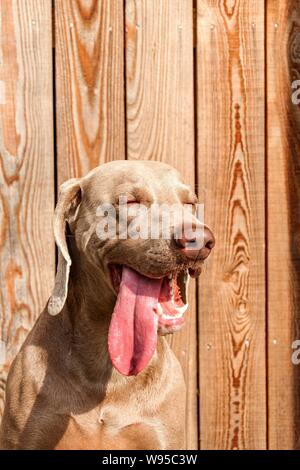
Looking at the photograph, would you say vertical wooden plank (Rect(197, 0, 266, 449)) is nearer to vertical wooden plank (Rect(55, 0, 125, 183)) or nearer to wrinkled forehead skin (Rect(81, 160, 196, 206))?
vertical wooden plank (Rect(55, 0, 125, 183))

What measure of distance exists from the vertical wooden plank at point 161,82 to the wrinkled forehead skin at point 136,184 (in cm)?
76

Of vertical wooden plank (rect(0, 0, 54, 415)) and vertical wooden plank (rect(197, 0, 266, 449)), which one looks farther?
vertical wooden plank (rect(197, 0, 266, 449))

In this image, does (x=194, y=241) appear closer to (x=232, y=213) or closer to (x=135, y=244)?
(x=135, y=244)

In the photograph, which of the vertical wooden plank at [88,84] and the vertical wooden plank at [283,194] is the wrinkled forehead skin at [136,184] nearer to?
the vertical wooden plank at [88,84]

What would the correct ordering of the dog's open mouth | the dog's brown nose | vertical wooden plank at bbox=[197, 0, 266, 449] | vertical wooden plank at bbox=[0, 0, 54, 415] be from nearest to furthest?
the dog's brown nose
the dog's open mouth
vertical wooden plank at bbox=[0, 0, 54, 415]
vertical wooden plank at bbox=[197, 0, 266, 449]

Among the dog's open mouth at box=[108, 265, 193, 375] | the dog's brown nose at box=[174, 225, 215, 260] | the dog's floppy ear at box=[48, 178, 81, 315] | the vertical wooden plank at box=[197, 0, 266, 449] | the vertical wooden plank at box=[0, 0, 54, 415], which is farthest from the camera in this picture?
the vertical wooden plank at box=[197, 0, 266, 449]

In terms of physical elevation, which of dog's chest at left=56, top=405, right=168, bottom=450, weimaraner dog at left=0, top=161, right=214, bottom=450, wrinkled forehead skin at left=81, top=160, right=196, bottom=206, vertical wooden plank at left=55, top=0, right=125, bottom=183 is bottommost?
dog's chest at left=56, top=405, right=168, bottom=450

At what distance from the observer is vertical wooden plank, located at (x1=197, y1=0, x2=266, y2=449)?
4.26 m

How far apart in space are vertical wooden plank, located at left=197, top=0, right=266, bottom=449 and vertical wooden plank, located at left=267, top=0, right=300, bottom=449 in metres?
0.05

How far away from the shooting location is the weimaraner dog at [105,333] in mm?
3211

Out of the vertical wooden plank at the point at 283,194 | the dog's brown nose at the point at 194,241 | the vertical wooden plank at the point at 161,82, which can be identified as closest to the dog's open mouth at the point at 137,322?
the dog's brown nose at the point at 194,241

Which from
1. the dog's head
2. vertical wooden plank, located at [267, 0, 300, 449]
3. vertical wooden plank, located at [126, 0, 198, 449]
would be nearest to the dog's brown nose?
the dog's head

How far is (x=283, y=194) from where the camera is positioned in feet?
14.2

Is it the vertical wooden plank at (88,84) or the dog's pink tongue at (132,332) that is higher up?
the vertical wooden plank at (88,84)
